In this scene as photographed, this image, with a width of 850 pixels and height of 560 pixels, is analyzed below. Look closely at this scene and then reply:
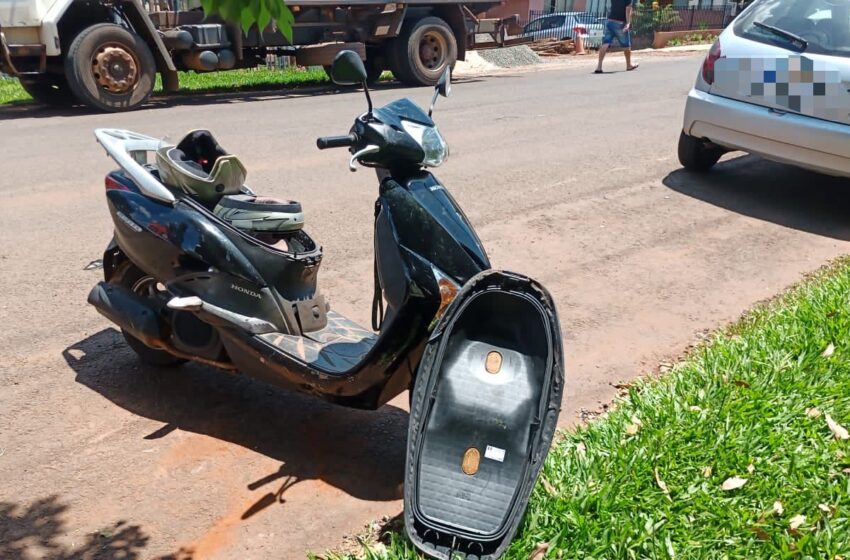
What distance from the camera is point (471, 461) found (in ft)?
9.73

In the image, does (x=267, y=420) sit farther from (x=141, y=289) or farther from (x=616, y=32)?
(x=616, y=32)

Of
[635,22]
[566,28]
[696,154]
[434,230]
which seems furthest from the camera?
[635,22]

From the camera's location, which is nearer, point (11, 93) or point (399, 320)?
point (399, 320)

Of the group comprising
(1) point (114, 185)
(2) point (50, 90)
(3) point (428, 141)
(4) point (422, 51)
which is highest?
(3) point (428, 141)

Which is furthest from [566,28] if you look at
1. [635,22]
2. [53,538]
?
[53,538]

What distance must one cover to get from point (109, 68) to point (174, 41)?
123 centimetres

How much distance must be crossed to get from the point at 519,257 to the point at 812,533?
316 centimetres

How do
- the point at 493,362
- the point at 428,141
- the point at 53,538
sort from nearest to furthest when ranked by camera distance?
the point at 53,538 → the point at 493,362 → the point at 428,141

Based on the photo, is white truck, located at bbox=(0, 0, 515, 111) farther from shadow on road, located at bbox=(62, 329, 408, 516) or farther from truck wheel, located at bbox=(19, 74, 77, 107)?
shadow on road, located at bbox=(62, 329, 408, 516)

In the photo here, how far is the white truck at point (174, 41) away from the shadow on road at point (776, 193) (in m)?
5.79

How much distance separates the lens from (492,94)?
13656mm

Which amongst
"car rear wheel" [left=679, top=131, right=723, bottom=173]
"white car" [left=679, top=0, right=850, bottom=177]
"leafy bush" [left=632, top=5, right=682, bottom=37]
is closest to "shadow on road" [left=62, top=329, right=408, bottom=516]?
"white car" [left=679, top=0, right=850, bottom=177]

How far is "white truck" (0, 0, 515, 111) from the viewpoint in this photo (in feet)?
34.7

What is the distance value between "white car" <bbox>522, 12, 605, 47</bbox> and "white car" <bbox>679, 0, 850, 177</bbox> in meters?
19.2
